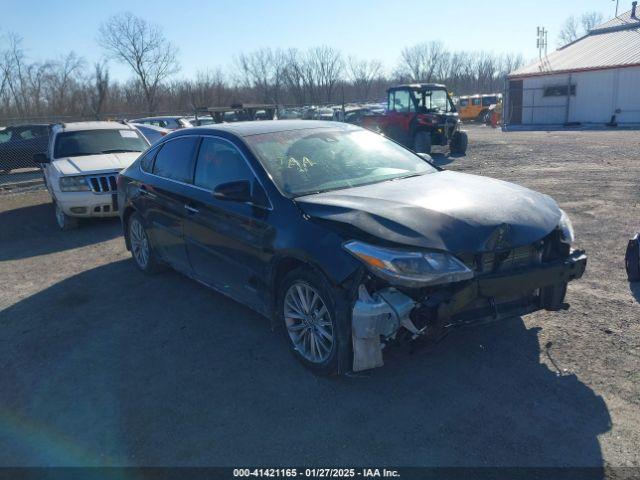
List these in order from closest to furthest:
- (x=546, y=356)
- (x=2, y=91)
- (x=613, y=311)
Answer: (x=546, y=356)
(x=613, y=311)
(x=2, y=91)

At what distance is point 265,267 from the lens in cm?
393

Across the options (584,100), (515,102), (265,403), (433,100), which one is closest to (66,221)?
(265,403)

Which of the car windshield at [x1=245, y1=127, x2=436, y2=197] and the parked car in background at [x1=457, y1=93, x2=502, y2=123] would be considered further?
the parked car in background at [x1=457, y1=93, x2=502, y2=123]

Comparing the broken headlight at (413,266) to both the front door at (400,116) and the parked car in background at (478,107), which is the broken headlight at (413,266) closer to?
the front door at (400,116)

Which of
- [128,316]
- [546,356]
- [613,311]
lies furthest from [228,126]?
[613,311]

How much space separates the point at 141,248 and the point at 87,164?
348 cm

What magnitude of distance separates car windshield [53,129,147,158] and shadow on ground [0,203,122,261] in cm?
126

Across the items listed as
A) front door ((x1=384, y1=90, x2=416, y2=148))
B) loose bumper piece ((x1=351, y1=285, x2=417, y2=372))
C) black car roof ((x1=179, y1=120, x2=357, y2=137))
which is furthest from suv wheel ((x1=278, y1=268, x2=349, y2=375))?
front door ((x1=384, y1=90, x2=416, y2=148))

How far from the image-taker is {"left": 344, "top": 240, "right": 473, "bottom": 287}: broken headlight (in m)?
3.11

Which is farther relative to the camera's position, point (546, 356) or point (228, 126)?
point (228, 126)

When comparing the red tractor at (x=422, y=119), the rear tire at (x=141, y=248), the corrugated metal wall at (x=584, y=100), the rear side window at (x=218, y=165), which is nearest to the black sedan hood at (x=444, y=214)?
the rear side window at (x=218, y=165)

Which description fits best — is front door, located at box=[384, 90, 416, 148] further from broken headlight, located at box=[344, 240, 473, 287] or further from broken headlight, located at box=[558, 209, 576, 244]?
broken headlight, located at box=[344, 240, 473, 287]

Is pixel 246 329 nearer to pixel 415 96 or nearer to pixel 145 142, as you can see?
pixel 145 142

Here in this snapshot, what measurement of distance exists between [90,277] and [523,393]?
5.11 metres
